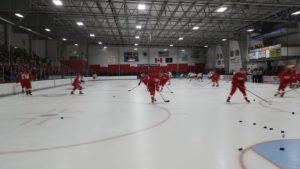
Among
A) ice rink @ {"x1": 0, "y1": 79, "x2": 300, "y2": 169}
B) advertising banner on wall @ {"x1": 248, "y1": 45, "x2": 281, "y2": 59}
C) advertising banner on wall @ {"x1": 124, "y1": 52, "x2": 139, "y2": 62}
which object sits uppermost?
advertising banner on wall @ {"x1": 124, "y1": 52, "x2": 139, "y2": 62}

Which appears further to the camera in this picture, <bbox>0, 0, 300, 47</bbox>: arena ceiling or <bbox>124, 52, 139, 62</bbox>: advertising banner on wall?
<bbox>124, 52, 139, 62</bbox>: advertising banner on wall

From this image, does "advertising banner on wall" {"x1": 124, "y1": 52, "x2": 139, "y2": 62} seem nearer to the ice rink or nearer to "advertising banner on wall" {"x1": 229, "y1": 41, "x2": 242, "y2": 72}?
"advertising banner on wall" {"x1": 229, "y1": 41, "x2": 242, "y2": 72}

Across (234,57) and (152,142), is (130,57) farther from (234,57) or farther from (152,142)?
(152,142)

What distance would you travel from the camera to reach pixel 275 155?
3783 mm

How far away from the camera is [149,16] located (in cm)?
2272

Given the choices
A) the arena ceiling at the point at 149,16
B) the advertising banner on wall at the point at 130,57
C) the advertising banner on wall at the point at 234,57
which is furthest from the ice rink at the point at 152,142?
the advertising banner on wall at the point at 130,57

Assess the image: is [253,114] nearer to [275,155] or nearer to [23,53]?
[275,155]

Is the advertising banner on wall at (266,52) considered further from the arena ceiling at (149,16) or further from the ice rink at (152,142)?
→ the ice rink at (152,142)

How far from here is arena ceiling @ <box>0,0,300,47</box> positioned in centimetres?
1986

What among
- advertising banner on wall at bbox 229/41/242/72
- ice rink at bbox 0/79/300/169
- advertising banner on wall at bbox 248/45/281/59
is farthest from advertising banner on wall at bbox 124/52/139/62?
ice rink at bbox 0/79/300/169

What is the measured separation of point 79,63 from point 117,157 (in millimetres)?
40559

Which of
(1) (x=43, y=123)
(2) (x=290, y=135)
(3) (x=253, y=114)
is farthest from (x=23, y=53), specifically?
(2) (x=290, y=135)

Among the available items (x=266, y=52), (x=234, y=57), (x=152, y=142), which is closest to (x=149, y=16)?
(x=266, y=52)

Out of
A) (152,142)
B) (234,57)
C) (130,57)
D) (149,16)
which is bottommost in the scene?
(152,142)
